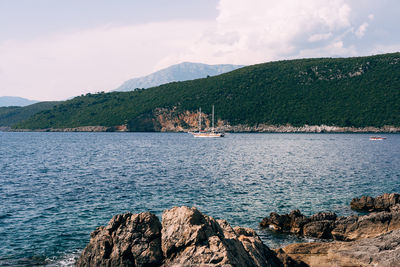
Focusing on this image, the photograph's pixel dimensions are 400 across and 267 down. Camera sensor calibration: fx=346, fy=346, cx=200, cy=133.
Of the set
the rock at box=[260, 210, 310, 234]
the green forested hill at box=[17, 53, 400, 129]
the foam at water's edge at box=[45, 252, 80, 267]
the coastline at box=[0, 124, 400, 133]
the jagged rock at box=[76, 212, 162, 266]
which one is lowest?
the foam at water's edge at box=[45, 252, 80, 267]

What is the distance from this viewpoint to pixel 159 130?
19725 centimetres

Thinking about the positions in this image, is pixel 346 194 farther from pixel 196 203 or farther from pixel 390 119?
pixel 390 119

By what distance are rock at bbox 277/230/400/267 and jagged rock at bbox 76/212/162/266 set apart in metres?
5.55

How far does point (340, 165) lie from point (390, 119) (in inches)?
4406

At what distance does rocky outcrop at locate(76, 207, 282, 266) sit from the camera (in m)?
11.6

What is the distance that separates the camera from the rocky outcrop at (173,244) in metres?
11.6

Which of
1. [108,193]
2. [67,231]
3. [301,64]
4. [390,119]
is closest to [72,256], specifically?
[67,231]

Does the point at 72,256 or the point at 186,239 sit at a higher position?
the point at 186,239

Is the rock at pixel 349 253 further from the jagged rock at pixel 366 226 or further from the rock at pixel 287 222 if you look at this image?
the rock at pixel 287 222

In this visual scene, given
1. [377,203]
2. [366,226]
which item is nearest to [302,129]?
[377,203]

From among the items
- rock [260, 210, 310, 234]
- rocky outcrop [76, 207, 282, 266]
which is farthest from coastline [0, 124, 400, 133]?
rocky outcrop [76, 207, 282, 266]

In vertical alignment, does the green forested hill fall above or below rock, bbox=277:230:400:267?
above

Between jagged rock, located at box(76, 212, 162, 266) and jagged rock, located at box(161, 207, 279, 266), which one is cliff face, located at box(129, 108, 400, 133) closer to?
jagged rock, located at box(161, 207, 279, 266)

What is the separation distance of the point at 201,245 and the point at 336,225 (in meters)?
11.8
